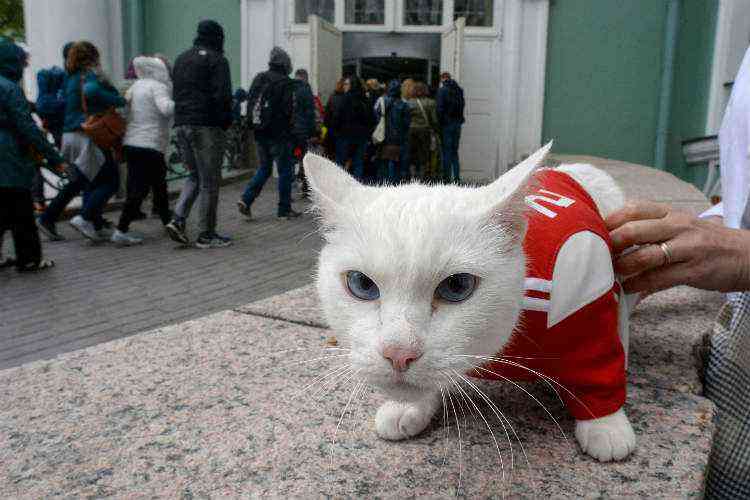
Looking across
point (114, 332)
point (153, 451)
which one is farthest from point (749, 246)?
point (114, 332)

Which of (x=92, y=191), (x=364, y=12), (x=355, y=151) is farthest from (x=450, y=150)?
(x=92, y=191)

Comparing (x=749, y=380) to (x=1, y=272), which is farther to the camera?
(x=1, y=272)

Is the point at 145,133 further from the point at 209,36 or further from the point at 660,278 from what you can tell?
the point at 660,278

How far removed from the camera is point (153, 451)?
1479mm

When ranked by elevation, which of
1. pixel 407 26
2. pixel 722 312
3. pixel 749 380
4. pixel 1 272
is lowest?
pixel 1 272

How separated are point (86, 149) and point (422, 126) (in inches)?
213

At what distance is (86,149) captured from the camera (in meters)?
6.05

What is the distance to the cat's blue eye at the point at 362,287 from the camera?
1.24m

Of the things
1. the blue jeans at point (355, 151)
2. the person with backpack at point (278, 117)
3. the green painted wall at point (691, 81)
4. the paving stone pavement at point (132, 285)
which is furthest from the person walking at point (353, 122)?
the green painted wall at point (691, 81)

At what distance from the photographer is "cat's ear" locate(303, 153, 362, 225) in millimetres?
1356

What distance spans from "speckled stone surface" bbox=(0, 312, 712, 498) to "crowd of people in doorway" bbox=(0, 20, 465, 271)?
3.69 metres

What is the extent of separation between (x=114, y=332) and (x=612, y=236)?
3281mm

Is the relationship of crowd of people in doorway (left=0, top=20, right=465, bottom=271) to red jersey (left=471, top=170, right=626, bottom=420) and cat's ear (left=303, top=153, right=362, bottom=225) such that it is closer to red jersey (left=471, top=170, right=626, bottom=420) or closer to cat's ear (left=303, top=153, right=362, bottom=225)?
cat's ear (left=303, top=153, right=362, bottom=225)

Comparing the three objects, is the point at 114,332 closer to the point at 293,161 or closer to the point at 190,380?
the point at 190,380
